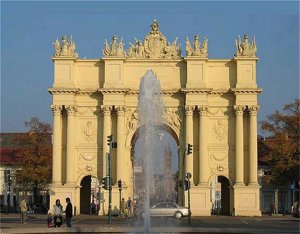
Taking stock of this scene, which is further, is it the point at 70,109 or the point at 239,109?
the point at 70,109

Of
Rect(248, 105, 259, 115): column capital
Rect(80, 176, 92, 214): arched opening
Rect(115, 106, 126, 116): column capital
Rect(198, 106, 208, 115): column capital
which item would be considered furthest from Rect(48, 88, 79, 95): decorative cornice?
Rect(248, 105, 259, 115): column capital

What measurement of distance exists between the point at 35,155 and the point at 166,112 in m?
30.9

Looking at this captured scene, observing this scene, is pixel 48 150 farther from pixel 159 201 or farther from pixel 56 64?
pixel 159 201

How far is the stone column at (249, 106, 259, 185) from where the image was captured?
2584 inches

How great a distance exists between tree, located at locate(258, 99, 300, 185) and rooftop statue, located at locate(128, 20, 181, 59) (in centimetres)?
2061

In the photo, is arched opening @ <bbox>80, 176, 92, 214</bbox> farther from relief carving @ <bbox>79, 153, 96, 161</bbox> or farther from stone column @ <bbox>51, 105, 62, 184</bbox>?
stone column @ <bbox>51, 105, 62, 184</bbox>

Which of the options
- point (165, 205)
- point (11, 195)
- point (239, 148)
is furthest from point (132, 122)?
point (11, 195)

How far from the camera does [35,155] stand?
305ft

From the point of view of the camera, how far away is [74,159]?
6681cm

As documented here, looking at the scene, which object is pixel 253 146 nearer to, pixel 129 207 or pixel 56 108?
pixel 129 207

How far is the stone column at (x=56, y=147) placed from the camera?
66188mm

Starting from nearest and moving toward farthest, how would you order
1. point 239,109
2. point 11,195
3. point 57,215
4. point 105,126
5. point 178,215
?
1. point 57,215
2. point 178,215
3. point 239,109
4. point 105,126
5. point 11,195

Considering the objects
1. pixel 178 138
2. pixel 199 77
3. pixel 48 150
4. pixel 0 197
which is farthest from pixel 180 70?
pixel 0 197

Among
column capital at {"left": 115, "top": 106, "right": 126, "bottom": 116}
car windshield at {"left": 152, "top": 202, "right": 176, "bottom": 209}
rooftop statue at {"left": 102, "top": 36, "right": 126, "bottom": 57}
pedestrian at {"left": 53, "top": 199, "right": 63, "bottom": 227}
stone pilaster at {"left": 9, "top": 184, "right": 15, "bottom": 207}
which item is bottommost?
stone pilaster at {"left": 9, "top": 184, "right": 15, "bottom": 207}
